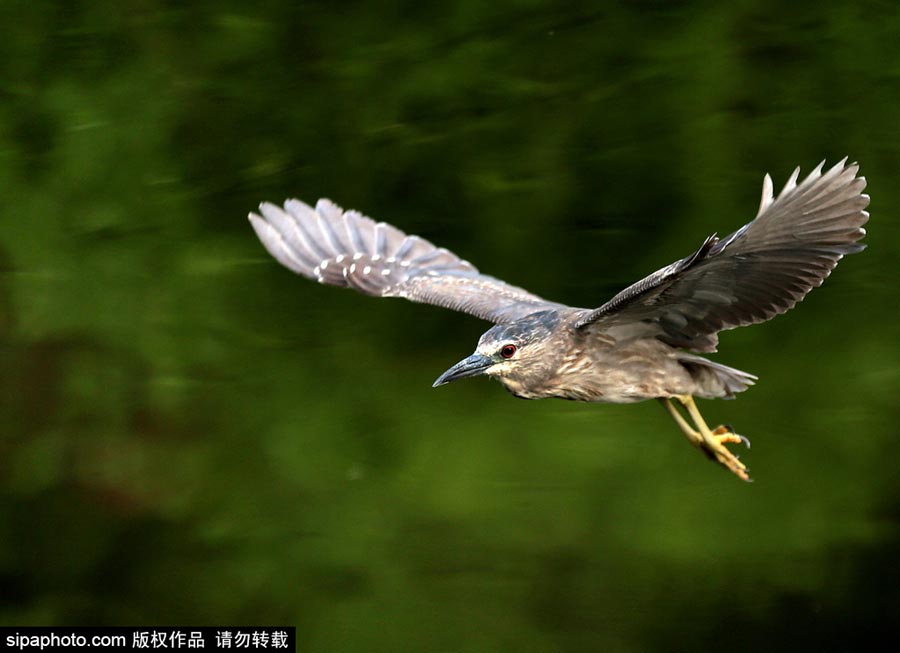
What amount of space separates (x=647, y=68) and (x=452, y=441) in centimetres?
224

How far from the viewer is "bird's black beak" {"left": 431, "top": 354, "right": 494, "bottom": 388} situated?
15.4ft

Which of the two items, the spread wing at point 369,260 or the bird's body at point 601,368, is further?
the spread wing at point 369,260

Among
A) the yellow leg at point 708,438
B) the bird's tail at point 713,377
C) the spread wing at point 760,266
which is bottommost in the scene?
the yellow leg at point 708,438

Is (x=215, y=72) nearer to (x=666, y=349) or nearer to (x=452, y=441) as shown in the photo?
(x=452, y=441)

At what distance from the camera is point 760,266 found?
4328 mm

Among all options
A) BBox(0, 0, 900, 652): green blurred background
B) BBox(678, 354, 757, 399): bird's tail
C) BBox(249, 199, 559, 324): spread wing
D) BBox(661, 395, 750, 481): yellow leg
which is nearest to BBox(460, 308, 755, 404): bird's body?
BBox(678, 354, 757, 399): bird's tail

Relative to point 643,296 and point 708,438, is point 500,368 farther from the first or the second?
point 708,438

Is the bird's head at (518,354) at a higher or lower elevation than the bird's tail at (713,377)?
higher

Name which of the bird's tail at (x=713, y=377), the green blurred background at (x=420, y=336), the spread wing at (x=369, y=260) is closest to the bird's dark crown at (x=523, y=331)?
the bird's tail at (x=713, y=377)

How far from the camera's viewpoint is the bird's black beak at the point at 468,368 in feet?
15.4

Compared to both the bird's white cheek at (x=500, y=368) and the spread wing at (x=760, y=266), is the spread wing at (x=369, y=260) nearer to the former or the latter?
the bird's white cheek at (x=500, y=368)

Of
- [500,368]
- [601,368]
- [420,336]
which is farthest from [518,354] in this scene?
[420,336]

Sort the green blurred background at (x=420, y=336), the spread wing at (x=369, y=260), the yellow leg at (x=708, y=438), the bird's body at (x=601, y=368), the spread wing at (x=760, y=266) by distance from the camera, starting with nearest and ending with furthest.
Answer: the spread wing at (x=760, y=266), the bird's body at (x=601, y=368), the yellow leg at (x=708, y=438), the spread wing at (x=369, y=260), the green blurred background at (x=420, y=336)

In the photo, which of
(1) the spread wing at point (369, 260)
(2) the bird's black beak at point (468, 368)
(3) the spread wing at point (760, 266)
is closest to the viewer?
(3) the spread wing at point (760, 266)
